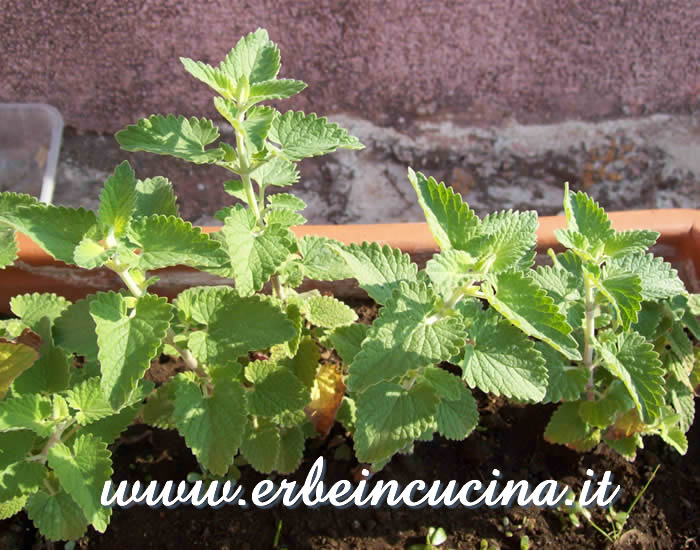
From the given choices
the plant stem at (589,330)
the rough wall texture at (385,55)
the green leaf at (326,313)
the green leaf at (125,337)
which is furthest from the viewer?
the rough wall texture at (385,55)

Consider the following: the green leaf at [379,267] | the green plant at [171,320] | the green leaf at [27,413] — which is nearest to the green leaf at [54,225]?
the green plant at [171,320]

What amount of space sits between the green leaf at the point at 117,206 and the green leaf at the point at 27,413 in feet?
0.88

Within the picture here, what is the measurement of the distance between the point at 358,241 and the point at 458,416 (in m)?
0.40

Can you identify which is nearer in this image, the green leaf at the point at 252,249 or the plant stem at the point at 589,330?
the green leaf at the point at 252,249

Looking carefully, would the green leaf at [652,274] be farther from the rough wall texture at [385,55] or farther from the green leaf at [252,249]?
the rough wall texture at [385,55]

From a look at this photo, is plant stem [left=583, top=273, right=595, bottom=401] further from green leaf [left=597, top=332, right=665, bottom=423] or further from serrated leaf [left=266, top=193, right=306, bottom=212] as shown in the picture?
serrated leaf [left=266, top=193, right=306, bottom=212]

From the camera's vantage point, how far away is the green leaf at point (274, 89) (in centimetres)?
100

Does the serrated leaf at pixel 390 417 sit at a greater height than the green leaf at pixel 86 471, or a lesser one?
greater

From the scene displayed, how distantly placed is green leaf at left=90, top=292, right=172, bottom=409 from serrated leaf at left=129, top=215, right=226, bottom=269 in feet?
0.18

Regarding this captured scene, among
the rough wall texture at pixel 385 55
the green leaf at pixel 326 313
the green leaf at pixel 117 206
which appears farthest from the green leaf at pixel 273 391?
the rough wall texture at pixel 385 55

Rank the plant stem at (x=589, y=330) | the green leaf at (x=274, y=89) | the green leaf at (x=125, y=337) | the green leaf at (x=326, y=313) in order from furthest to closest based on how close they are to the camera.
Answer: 1. the green leaf at (x=326, y=313)
2. the plant stem at (x=589, y=330)
3. the green leaf at (x=274, y=89)
4. the green leaf at (x=125, y=337)

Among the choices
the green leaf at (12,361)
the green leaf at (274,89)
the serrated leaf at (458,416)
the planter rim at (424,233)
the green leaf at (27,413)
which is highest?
the green leaf at (274,89)

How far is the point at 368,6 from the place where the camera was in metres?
2.07

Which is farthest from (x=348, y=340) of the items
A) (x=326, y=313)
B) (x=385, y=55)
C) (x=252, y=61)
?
(x=385, y=55)
